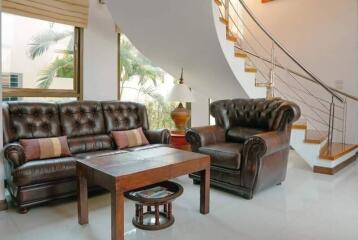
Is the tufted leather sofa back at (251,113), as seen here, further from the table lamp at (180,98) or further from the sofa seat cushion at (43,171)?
the sofa seat cushion at (43,171)

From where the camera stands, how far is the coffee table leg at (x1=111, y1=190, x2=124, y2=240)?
76.1 inches

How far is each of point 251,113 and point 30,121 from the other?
2671 mm

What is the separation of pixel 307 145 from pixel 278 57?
8.12 feet

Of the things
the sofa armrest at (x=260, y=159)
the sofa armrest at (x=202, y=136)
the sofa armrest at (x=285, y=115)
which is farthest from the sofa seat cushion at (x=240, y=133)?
the sofa armrest at (x=260, y=159)

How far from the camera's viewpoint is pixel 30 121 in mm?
3146

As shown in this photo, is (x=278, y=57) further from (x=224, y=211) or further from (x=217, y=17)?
(x=224, y=211)

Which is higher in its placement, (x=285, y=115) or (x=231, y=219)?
(x=285, y=115)

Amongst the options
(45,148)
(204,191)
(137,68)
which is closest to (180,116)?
(137,68)

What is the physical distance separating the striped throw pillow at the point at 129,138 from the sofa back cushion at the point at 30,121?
0.69 m

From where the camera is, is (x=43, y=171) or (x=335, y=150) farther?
(x=335, y=150)

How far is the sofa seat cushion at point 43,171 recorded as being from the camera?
2529mm

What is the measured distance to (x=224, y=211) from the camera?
2703 mm

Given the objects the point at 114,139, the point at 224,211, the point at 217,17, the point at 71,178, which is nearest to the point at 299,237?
the point at 224,211

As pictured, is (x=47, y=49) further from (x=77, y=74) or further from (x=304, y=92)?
(x=304, y=92)
